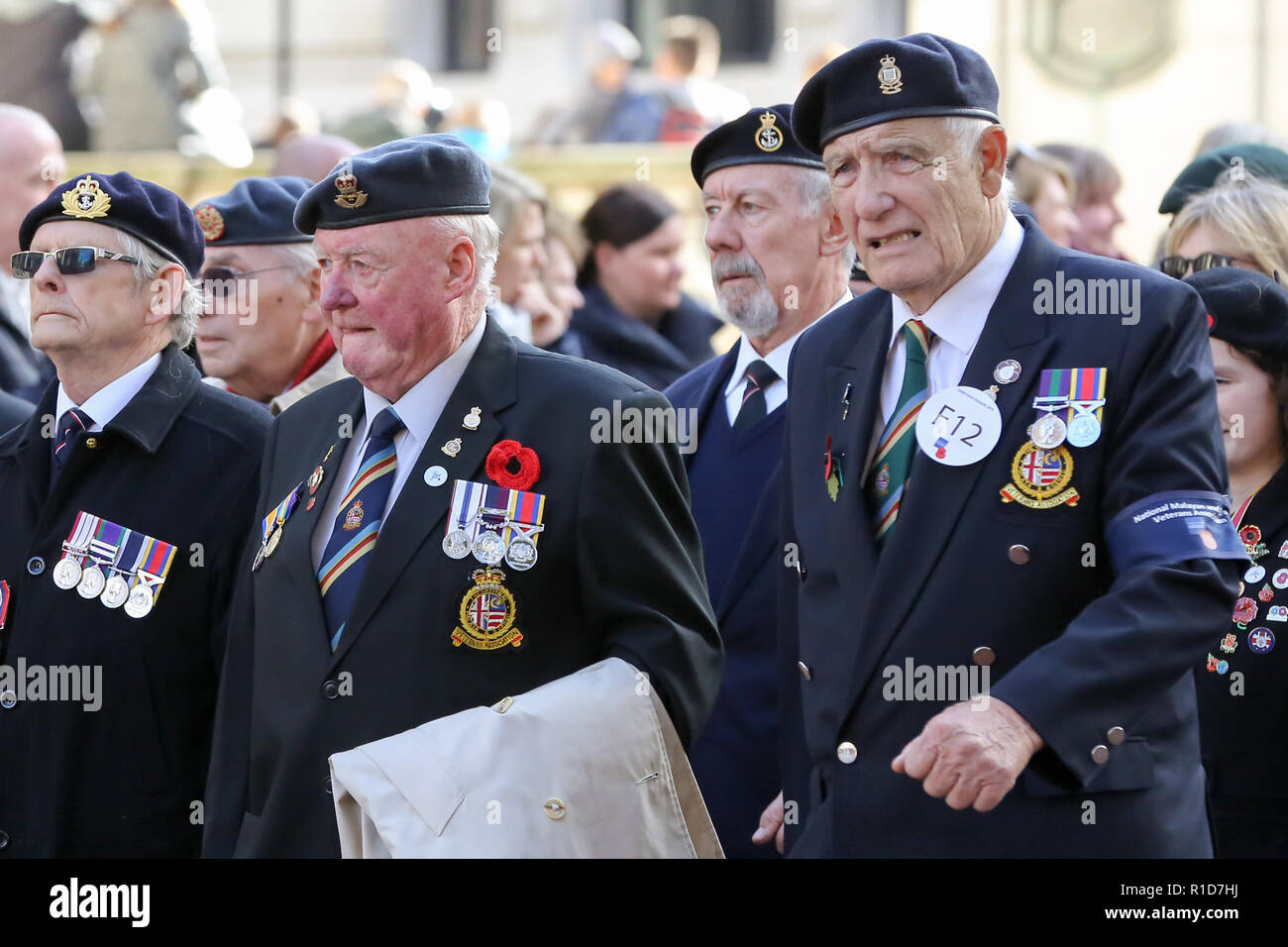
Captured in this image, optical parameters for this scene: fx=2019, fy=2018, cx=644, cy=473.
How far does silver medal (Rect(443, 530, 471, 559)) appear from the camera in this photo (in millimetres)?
4004

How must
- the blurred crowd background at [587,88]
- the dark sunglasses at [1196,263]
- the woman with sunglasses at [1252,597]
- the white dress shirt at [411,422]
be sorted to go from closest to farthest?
the white dress shirt at [411,422] < the woman with sunglasses at [1252,597] < the dark sunglasses at [1196,263] < the blurred crowd background at [587,88]

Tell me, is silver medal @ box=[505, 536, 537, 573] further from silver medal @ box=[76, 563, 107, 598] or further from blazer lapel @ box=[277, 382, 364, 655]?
silver medal @ box=[76, 563, 107, 598]

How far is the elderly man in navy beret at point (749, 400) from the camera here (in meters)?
4.86

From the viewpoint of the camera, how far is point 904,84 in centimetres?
387

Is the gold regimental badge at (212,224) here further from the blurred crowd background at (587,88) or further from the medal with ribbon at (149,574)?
the blurred crowd background at (587,88)

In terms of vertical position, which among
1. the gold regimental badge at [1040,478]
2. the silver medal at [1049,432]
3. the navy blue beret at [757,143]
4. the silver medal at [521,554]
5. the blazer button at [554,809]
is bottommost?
the blazer button at [554,809]

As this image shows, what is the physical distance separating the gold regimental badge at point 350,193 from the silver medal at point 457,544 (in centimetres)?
74

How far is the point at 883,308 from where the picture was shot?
4.11m

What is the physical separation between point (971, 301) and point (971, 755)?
3.19 feet

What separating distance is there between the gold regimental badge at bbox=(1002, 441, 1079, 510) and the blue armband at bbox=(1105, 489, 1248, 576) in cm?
13

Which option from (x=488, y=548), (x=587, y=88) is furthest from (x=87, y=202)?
(x=587, y=88)

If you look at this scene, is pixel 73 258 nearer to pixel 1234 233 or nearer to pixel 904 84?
pixel 904 84

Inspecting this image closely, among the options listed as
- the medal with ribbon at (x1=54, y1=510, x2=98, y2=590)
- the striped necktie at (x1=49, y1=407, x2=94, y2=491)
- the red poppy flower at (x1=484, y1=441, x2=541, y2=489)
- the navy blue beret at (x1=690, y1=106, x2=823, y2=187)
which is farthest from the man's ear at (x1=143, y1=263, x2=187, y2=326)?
the navy blue beret at (x1=690, y1=106, x2=823, y2=187)

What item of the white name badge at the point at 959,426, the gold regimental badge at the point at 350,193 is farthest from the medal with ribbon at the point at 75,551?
the white name badge at the point at 959,426
